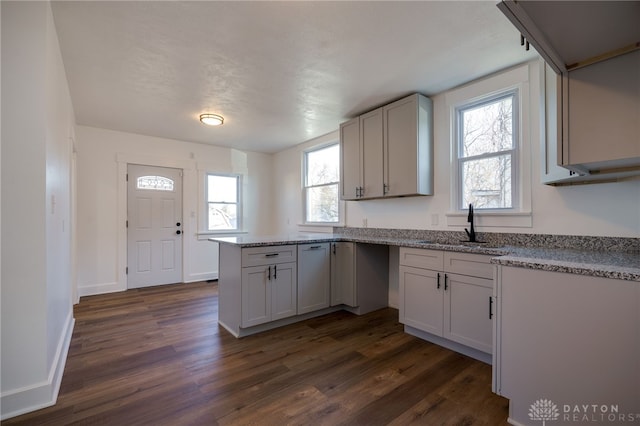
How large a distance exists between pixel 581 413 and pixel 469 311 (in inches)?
38.4

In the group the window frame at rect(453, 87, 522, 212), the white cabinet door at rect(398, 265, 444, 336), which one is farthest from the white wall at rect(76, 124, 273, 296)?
the window frame at rect(453, 87, 522, 212)

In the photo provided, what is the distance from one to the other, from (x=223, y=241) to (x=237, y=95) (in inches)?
63.1

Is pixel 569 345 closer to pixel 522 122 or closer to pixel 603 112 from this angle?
pixel 603 112

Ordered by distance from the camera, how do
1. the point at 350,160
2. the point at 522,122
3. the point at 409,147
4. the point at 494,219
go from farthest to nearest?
the point at 350,160, the point at 409,147, the point at 494,219, the point at 522,122

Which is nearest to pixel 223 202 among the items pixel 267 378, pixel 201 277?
pixel 201 277

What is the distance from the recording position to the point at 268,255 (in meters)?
2.88

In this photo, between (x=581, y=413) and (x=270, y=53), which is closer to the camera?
(x=581, y=413)

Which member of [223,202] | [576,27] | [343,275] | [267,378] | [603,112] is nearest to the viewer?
[576,27]

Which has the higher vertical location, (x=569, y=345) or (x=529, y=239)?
(x=529, y=239)

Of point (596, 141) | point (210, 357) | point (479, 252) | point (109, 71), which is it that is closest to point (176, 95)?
point (109, 71)

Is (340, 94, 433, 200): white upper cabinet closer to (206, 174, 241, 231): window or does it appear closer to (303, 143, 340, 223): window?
(303, 143, 340, 223): window

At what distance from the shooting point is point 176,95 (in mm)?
3184

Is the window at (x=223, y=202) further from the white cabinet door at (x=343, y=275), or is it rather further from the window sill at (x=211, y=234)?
the white cabinet door at (x=343, y=275)

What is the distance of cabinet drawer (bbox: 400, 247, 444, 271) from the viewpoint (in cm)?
253
